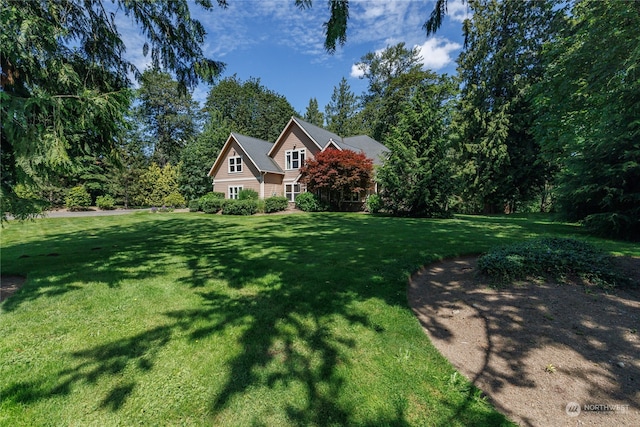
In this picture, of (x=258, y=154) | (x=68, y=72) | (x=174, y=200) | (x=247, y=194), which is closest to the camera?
(x=68, y=72)

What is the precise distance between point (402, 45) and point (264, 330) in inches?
1624

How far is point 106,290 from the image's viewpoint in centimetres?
424

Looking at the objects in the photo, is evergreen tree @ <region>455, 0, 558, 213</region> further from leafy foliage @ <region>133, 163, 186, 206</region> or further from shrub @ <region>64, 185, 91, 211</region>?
shrub @ <region>64, 185, 91, 211</region>

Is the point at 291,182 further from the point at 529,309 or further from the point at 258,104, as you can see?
the point at 258,104

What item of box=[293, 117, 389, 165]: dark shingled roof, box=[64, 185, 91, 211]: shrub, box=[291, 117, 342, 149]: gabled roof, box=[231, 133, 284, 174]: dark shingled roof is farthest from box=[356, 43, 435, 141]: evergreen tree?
box=[64, 185, 91, 211]: shrub

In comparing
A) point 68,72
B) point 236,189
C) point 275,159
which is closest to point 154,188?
point 236,189

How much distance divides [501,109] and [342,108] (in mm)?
28289

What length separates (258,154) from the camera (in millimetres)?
23969

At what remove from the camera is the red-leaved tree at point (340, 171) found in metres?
19.0

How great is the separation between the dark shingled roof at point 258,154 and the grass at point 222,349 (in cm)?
1774

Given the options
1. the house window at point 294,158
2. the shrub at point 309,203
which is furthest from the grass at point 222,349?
the house window at point 294,158

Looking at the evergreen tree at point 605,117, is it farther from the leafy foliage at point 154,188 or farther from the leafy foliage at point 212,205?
the leafy foliage at point 154,188

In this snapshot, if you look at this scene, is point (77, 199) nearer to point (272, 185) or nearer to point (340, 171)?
point (272, 185)

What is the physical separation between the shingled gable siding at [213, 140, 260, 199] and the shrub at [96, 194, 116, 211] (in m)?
10.2
